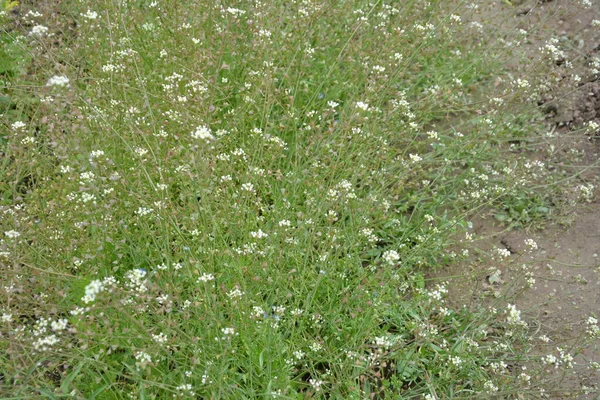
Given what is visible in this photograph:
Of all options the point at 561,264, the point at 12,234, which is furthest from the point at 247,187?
the point at 561,264

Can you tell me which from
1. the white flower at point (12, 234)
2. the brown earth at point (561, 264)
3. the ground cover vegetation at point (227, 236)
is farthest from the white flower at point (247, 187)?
the brown earth at point (561, 264)

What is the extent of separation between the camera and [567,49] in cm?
558

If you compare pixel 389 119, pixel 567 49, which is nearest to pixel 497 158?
pixel 389 119

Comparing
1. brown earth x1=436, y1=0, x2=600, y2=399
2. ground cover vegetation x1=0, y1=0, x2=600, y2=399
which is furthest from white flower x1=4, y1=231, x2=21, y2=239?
brown earth x1=436, y1=0, x2=600, y2=399

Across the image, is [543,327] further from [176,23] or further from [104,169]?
[176,23]

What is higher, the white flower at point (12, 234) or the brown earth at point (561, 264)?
the white flower at point (12, 234)

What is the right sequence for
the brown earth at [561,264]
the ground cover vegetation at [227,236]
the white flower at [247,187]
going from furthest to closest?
the brown earth at [561,264]
the white flower at [247,187]
the ground cover vegetation at [227,236]

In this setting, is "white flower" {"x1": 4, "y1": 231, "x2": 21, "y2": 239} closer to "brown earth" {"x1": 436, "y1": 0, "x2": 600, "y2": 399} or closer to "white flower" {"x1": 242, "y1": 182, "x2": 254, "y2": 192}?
"white flower" {"x1": 242, "y1": 182, "x2": 254, "y2": 192}

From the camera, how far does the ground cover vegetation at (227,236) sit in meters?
2.29

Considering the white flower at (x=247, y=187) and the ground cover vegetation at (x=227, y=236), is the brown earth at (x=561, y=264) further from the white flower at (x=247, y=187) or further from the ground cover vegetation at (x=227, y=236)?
the white flower at (x=247, y=187)

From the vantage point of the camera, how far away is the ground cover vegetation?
2287 mm

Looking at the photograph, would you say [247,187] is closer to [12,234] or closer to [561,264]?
[12,234]

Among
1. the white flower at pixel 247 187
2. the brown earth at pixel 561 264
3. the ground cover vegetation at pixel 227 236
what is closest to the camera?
the ground cover vegetation at pixel 227 236

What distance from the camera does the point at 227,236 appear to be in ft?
8.91
